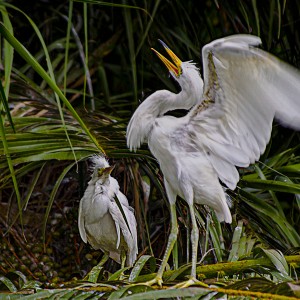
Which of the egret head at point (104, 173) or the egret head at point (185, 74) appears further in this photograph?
the egret head at point (104, 173)

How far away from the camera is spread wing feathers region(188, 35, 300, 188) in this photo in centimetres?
142

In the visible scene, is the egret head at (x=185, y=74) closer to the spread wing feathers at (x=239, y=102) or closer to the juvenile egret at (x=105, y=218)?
the spread wing feathers at (x=239, y=102)

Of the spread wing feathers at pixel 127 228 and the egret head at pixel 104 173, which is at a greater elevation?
the egret head at pixel 104 173

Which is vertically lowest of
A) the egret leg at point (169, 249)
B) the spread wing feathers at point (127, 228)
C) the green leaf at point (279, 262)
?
the spread wing feathers at point (127, 228)

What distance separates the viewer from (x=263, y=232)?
211 cm

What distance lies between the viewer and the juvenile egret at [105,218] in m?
2.07

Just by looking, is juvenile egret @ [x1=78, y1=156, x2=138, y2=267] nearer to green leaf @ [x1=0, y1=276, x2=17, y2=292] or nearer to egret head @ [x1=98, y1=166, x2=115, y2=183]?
egret head @ [x1=98, y1=166, x2=115, y2=183]

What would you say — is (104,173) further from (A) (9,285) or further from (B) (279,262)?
(B) (279,262)

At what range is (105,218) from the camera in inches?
82.9

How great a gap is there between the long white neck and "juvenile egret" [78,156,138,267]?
489 millimetres

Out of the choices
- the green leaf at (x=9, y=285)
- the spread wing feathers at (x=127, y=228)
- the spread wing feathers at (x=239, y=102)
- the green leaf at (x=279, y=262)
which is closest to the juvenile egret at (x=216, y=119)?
the spread wing feathers at (x=239, y=102)

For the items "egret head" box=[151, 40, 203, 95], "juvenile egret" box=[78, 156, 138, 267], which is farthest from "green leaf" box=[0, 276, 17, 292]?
"egret head" box=[151, 40, 203, 95]

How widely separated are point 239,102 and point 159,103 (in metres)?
0.20

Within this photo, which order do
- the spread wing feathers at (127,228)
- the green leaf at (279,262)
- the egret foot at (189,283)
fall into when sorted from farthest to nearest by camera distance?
the spread wing feathers at (127,228) → the green leaf at (279,262) → the egret foot at (189,283)
